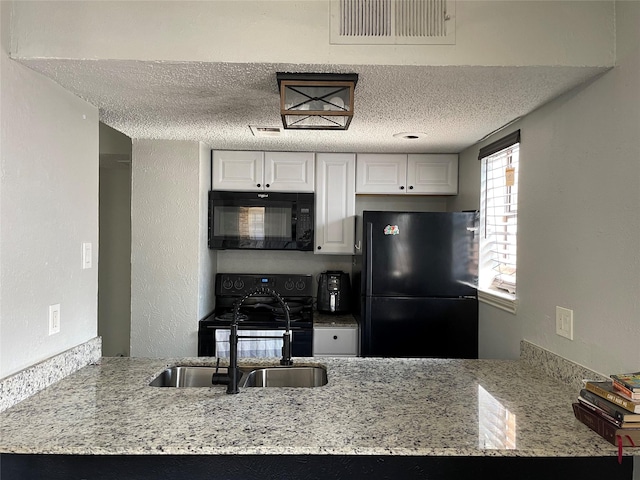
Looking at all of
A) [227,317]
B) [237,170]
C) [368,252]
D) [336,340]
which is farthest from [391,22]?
[227,317]

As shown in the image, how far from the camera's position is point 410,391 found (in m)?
1.71

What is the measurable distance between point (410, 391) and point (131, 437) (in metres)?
0.94

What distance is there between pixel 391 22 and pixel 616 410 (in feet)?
4.50

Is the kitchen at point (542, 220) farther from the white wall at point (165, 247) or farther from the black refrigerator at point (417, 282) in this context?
the white wall at point (165, 247)

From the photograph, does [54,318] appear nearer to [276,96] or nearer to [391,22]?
[276,96]

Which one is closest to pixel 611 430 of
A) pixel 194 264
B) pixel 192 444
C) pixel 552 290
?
pixel 552 290

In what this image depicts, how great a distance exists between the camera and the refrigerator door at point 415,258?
2.92 meters

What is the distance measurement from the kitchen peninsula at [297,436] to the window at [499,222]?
38.1 inches

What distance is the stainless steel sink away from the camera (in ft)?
6.68

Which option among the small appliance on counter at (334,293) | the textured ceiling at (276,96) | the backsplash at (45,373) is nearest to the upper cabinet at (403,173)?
the textured ceiling at (276,96)

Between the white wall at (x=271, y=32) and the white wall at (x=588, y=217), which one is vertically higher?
the white wall at (x=271, y=32)

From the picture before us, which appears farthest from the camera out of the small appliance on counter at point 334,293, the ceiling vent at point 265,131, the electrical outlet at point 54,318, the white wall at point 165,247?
the small appliance on counter at point 334,293

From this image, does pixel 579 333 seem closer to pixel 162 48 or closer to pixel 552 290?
pixel 552 290

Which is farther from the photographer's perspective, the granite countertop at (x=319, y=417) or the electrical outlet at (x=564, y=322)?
the electrical outlet at (x=564, y=322)
